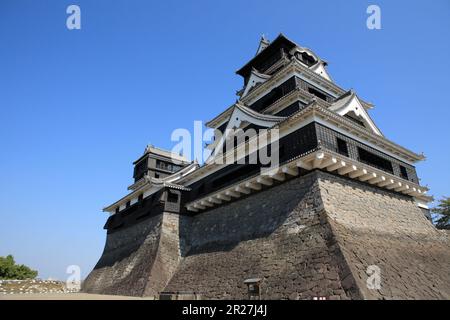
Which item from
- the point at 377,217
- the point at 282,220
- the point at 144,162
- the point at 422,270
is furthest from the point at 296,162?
the point at 144,162

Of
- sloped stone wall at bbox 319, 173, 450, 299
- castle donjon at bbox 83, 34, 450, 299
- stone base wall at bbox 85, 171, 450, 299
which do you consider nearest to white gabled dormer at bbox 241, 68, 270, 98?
castle donjon at bbox 83, 34, 450, 299

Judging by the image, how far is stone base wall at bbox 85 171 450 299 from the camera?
912cm

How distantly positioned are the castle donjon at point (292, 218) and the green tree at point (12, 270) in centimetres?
2225

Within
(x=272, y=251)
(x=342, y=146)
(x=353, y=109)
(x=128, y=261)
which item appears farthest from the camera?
(x=128, y=261)

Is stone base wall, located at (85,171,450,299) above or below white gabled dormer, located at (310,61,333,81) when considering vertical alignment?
below

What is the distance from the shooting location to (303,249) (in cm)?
1033

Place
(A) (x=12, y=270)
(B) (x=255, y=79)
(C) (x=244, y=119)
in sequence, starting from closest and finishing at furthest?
(C) (x=244, y=119), (B) (x=255, y=79), (A) (x=12, y=270)

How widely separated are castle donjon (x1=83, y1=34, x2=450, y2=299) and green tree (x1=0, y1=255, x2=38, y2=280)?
2225cm

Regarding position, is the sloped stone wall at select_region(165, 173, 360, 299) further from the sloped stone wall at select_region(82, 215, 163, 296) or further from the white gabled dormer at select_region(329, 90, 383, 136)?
the white gabled dormer at select_region(329, 90, 383, 136)

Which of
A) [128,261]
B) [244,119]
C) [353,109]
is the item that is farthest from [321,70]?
[128,261]

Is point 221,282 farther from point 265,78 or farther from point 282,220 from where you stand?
point 265,78

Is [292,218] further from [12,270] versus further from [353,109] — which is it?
[12,270]

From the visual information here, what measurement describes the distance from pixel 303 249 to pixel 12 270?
134ft
